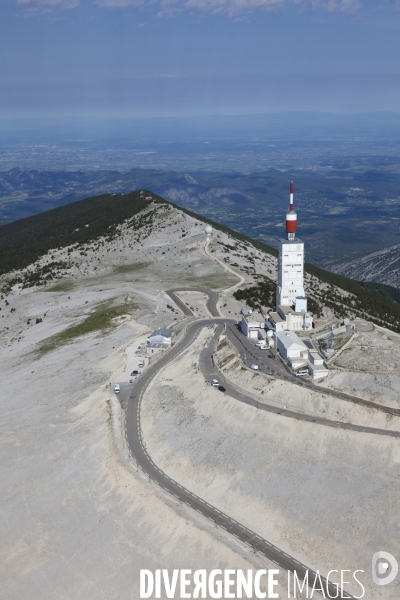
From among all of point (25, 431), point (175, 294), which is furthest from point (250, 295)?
point (25, 431)

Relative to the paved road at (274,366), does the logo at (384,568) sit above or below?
below

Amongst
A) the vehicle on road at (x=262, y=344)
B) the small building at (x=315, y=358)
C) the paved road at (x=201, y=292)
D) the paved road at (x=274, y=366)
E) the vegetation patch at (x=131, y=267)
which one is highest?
the small building at (x=315, y=358)

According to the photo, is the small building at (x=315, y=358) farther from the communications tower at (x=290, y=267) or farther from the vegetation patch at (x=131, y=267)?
the vegetation patch at (x=131, y=267)

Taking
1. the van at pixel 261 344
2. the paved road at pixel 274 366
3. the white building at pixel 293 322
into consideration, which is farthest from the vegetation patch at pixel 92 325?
the van at pixel 261 344

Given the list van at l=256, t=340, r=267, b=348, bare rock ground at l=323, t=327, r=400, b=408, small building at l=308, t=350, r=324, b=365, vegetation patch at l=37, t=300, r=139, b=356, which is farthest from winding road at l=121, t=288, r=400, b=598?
vegetation patch at l=37, t=300, r=139, b=356

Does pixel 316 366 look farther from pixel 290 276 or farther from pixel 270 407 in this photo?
pixel 290 276

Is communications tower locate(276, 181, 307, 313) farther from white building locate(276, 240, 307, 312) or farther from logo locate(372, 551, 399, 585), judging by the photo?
logo locate(372, 551, 399, 585)

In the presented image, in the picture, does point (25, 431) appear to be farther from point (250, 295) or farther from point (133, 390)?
point (250, 295)
